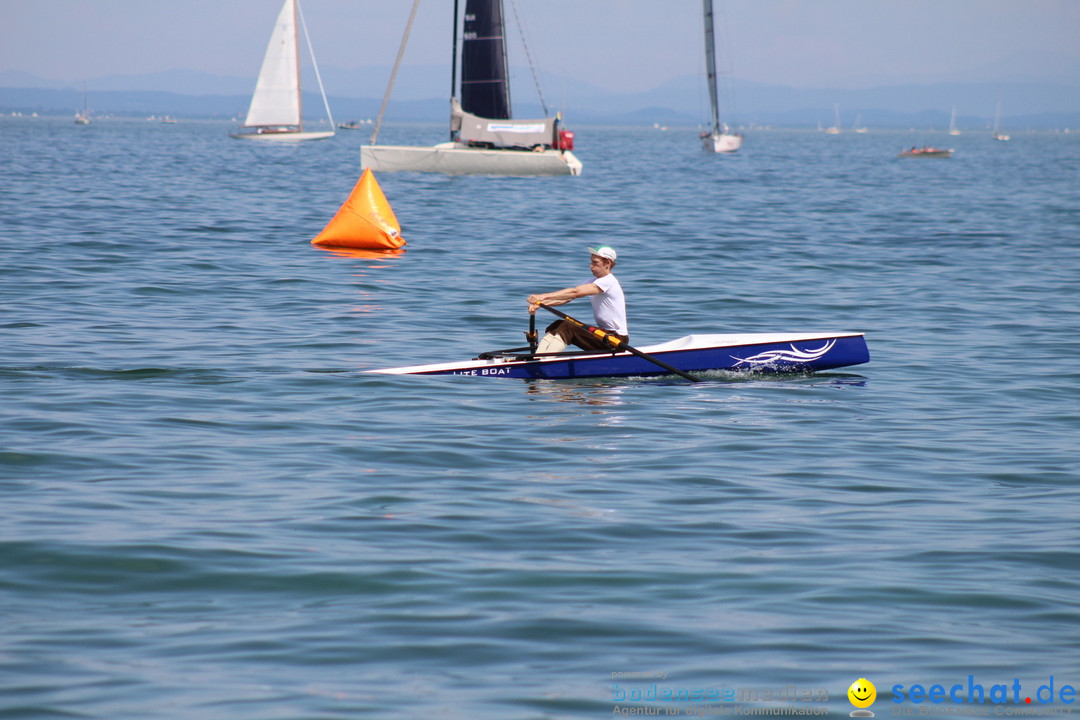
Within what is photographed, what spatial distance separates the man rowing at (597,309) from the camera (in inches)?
468

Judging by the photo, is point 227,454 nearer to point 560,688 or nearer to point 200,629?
point 200,629

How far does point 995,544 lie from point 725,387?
5.09 m

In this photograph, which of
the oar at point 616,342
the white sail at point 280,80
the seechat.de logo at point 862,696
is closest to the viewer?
the seechat.de logo at point 862,696

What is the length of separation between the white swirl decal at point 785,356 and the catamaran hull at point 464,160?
31138 millimetres

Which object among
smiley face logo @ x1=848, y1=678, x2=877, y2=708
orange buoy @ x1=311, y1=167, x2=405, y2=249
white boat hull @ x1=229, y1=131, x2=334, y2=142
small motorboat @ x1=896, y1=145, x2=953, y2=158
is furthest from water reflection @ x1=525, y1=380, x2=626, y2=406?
small motorboat @ x1=896, y1=145, x2=953, y2=158

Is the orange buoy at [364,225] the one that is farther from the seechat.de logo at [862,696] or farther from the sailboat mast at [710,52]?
the sailboat mast at [710,52]

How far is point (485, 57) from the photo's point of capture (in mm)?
42875

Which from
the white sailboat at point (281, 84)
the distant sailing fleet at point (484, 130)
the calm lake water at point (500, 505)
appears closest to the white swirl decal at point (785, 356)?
the calm lake water at point (500, 505)

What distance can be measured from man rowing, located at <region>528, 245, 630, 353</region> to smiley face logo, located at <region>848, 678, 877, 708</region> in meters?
6.98

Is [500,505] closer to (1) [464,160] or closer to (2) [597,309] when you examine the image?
(2) [597,309]

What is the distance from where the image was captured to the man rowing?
11898 mm

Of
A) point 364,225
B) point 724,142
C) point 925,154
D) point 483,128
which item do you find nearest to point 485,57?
point 483,128

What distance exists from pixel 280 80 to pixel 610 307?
71870mm

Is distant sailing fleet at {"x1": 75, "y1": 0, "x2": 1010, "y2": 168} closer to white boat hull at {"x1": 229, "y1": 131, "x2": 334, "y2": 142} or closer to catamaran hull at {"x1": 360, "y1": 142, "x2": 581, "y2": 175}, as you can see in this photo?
catamaran hull at {"x1": 360, "y1": 142, "x2": 581, "y2": 175}
